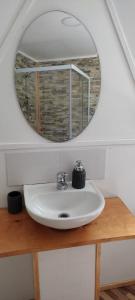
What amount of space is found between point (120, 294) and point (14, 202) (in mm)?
1161

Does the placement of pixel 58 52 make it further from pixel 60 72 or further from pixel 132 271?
pixel 132 271

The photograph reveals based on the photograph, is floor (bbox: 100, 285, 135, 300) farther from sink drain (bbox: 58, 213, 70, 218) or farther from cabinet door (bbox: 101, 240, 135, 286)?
sink drain (bbox: 58, 213, 70, 218)

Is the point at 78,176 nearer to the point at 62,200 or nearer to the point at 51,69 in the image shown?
the point at 62,200

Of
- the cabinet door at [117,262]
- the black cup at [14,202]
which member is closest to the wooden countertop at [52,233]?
the black cup at [14,202]

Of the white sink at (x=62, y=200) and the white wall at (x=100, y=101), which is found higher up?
the white wall at (x=100, y=101)

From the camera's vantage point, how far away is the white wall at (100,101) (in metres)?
1.30

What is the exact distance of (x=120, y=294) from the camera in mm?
1832

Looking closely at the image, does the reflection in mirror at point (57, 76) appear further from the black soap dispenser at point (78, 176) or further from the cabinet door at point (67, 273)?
the cabinet door at point (67, 273)

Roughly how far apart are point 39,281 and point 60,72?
1.20m

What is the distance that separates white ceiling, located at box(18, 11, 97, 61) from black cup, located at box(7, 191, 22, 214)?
0.81m

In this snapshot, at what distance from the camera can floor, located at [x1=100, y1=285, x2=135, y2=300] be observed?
180cm

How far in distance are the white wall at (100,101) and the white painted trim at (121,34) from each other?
26mm

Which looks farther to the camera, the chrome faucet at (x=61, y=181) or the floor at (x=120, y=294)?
the floor at (x=120, y=294)

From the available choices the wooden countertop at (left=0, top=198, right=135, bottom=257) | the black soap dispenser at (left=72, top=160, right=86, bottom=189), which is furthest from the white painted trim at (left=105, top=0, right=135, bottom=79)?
the wooden countertop at (left=0, top=198, right=135, bottom=257)
